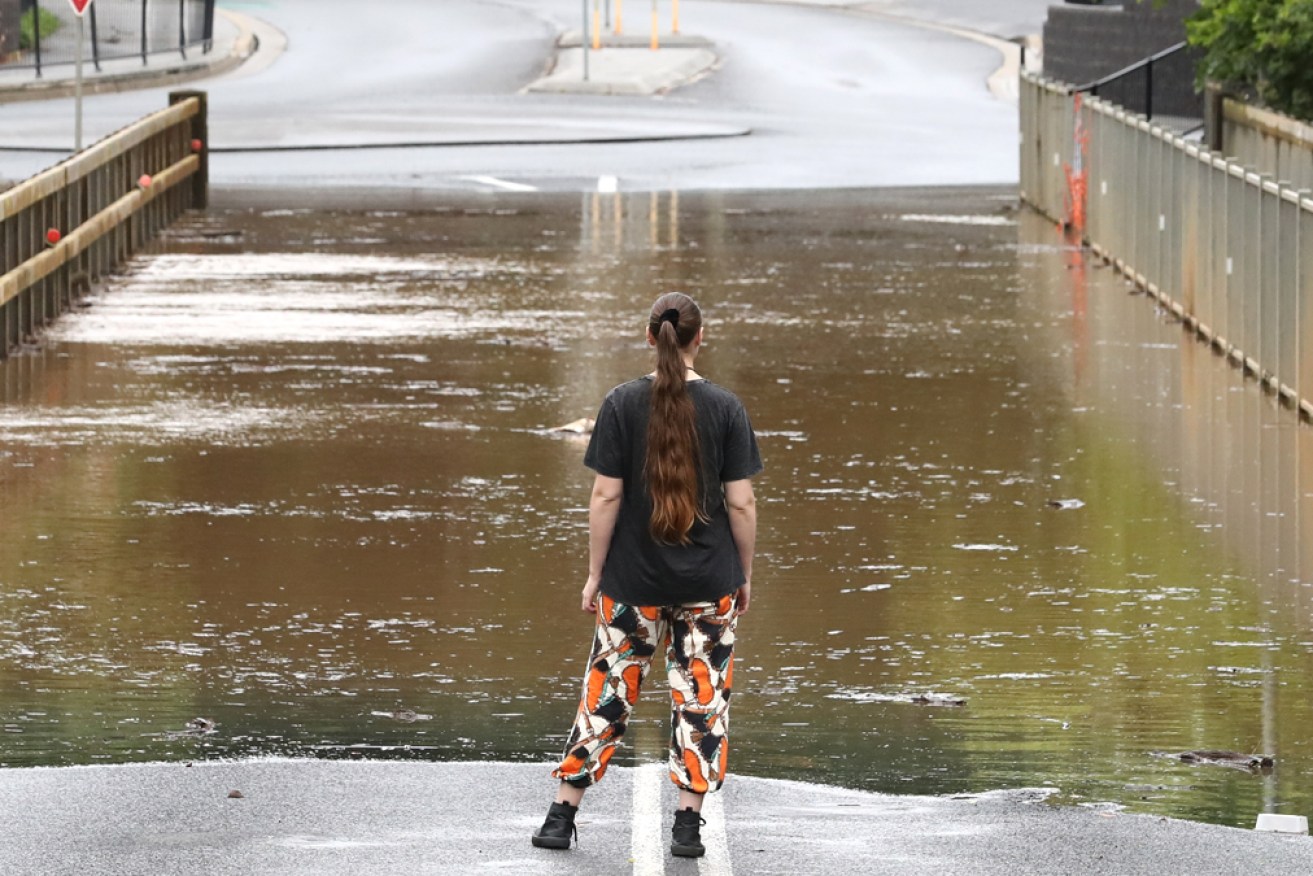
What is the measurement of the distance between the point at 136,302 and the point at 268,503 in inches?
322

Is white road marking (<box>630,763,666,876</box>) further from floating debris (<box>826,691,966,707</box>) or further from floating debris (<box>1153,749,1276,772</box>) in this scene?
floating debris (<box>1153,749,1276,772</box>)

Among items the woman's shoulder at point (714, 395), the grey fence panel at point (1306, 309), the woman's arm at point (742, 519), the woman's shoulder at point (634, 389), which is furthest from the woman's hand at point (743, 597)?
the grey fence panel at point (1306, 309)

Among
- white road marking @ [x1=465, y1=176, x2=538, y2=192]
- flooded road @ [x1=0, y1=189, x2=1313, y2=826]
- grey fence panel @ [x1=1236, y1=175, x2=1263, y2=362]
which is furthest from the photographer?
white road marking @ [x1=465, y1=176, x2=538, y2=192]

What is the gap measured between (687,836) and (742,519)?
879 mm

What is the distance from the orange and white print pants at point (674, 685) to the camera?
7227 mm

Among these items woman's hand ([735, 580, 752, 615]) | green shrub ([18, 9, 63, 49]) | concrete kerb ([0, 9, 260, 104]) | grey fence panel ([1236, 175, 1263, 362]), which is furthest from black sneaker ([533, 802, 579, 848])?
green shrub ([18, 9, 63, 49])

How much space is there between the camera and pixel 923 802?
25.4 feet

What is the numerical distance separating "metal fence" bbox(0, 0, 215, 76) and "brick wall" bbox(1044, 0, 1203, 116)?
18.3 m

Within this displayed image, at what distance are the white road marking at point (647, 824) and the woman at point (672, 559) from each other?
0.08 metres

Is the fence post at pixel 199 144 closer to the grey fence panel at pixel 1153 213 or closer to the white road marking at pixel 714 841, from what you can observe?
the grey fence panel at pixel 1153 213

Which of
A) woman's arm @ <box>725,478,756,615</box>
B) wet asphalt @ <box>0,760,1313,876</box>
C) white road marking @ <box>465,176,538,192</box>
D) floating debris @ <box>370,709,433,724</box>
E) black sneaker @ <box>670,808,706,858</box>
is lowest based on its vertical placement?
floating debris @ <box>370,709,433,724</box>

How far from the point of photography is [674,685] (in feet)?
23.9

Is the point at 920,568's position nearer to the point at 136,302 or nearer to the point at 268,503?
the point at 268,503

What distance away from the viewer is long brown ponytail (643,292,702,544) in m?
A: 7.13
